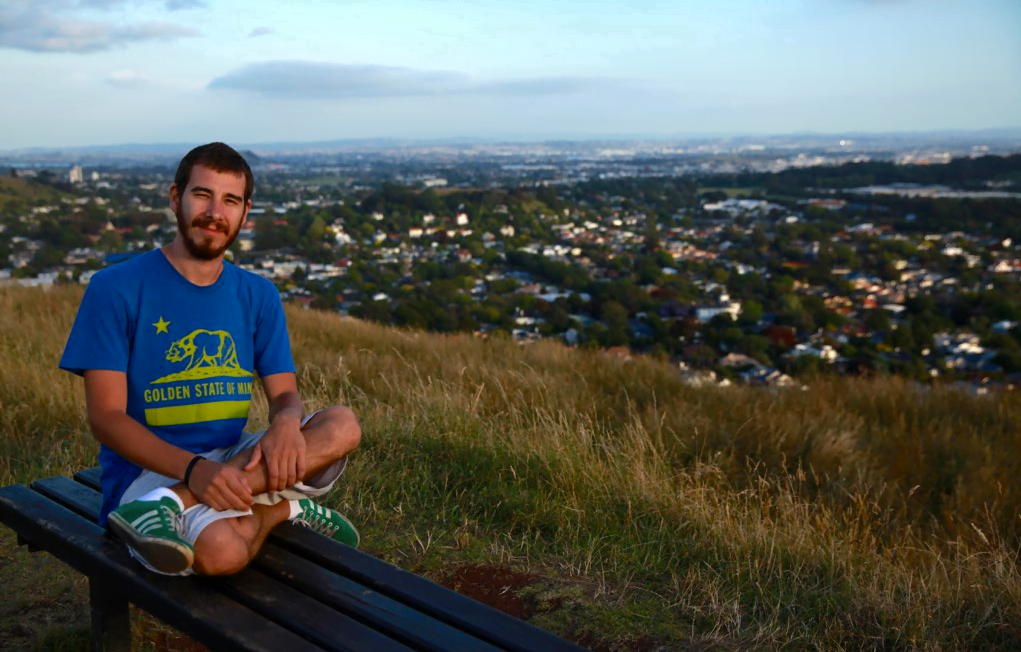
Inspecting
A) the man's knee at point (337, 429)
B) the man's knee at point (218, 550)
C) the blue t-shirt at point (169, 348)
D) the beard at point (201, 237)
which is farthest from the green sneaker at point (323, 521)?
the beard at point (201, 237)

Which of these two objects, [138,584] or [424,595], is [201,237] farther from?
[424,595]

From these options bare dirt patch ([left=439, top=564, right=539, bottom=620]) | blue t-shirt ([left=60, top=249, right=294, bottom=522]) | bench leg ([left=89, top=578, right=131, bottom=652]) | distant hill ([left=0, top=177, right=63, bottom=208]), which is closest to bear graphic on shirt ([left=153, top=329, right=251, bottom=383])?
blue t-shirt ([left=60, top=249, right=294, bottom=522])

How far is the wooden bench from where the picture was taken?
86.6 inches

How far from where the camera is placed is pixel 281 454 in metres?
2.74

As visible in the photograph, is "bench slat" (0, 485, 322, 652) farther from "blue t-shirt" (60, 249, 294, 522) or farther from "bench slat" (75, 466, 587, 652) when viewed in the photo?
"bench slat" (75, 466, 587, 652)

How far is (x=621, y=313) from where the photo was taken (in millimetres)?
15156

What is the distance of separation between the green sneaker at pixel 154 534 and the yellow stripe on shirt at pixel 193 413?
1.01 feet

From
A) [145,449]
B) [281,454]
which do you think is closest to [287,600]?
[281,454]

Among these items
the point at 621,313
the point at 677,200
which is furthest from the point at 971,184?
the point at 621,313

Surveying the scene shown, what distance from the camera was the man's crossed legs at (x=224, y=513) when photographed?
2455mm

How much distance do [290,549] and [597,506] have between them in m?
1.66

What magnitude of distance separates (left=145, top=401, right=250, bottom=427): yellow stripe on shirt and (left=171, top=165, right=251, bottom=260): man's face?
460 millimetres

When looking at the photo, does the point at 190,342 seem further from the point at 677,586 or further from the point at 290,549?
the point at 677,586

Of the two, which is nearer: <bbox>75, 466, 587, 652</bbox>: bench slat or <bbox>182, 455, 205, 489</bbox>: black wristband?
<bbox>75, 466, 587, 652</bbox>: bench slat
